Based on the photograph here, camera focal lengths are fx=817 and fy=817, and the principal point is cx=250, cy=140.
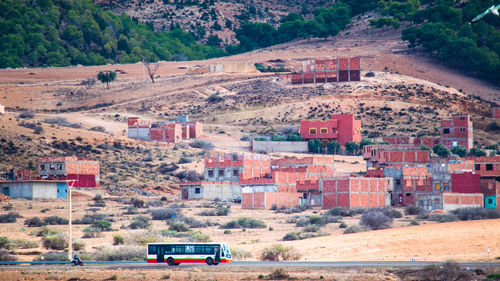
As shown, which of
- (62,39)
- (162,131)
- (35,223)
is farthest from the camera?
(62,39)

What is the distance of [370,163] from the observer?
85.9 meters

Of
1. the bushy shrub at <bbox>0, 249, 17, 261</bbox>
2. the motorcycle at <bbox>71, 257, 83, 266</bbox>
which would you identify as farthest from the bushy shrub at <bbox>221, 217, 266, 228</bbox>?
the motorcycle at <bbox>71, 257, 83, 266</bbox>

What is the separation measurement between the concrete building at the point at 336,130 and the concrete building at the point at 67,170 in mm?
33403

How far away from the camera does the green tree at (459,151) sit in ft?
308

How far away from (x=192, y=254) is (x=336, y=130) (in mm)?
66539

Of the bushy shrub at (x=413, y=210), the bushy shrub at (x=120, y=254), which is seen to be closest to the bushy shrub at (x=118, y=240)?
the bushy shrub at (x=120, y=254)

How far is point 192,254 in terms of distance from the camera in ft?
121

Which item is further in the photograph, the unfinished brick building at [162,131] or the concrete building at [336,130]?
the unfinished brick building at [162,131]

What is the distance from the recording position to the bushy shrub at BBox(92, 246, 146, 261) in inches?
1571

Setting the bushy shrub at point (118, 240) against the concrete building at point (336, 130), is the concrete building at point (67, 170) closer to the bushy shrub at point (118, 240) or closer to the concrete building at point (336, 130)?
the bushy shrub at point (118, 240)

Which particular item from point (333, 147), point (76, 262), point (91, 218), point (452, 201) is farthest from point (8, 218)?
point (333, 147)

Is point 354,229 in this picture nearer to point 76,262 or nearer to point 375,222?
point 375,222

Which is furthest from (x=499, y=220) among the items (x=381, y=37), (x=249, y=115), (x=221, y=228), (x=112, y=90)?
(x=381, y=37)

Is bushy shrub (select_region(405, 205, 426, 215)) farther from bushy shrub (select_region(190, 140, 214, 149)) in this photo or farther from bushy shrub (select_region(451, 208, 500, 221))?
A: bushy shrub (select_region(190, 140, 214, 149))
